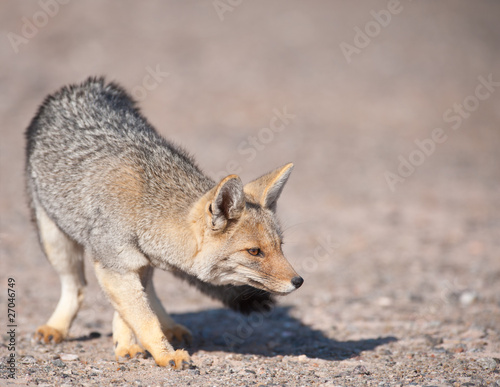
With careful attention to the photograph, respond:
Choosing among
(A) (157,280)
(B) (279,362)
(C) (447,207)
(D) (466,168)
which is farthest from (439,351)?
(D) (466,168)

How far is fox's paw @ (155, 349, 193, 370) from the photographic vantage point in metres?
6.62

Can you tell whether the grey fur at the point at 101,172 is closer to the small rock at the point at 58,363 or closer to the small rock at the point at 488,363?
the small rock at the point at 58,363

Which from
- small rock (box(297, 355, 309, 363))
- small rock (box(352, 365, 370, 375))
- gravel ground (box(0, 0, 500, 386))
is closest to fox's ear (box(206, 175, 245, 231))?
gravel ground (box(0, 0, 500, 386))

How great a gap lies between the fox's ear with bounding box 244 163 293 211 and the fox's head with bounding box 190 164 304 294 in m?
0.02

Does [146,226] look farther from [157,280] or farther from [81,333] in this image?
[157,280]

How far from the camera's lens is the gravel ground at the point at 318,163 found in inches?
298

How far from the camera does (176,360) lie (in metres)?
6.66

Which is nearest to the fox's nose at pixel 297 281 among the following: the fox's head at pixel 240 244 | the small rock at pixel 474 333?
the fox's head at pixel 240 244

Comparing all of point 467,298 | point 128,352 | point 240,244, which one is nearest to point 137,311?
point 128,352

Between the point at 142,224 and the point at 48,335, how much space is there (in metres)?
2.49

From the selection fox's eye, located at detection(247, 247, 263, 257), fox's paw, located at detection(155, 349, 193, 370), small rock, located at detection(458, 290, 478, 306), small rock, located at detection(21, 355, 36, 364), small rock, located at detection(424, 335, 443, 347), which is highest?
small rock, located at detection(458, 290, 478, 306)

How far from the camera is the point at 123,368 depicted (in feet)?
22.0

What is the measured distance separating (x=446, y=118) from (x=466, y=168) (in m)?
4.02

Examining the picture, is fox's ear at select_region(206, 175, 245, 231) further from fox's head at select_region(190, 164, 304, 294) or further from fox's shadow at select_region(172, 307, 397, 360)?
fox's shadow at select_region(172, 307, 397, 360)
